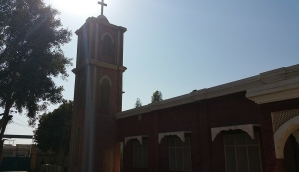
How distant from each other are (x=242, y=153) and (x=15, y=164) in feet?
112

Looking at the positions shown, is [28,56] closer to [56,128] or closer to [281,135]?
[281,135]

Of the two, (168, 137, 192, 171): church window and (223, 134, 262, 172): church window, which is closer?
(223, 134, 262, 172): church window

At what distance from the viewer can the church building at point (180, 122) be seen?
7953mm

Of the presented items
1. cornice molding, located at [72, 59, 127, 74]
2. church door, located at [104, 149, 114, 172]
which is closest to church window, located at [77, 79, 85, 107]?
cornice molding, located at [72, 59, 127, 74]

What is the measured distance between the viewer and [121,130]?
749 inches

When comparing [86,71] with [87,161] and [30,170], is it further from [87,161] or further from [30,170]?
[30,170]

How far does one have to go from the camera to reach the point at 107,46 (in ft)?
68.6

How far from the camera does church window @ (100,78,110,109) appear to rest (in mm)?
19538

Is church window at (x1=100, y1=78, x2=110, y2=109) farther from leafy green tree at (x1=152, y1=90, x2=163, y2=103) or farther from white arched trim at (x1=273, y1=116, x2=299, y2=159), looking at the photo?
leafy green tree at (x1=152, y1=90, x2=163, y2=103)

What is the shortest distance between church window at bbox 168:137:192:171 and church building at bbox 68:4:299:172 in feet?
0.16

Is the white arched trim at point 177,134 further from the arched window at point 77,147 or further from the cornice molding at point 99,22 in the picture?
the cornice molding at point 99,22

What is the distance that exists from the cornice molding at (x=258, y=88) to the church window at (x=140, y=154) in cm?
262

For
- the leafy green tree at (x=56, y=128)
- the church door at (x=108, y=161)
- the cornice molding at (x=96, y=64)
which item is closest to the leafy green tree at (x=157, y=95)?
the leafy green tree at (x=56, y=128)

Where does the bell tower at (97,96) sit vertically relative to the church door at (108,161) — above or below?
above
